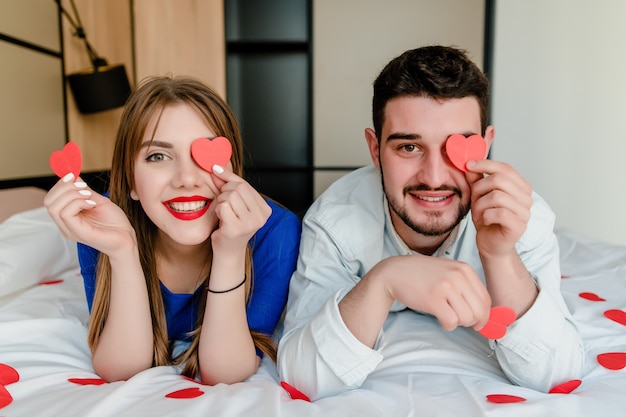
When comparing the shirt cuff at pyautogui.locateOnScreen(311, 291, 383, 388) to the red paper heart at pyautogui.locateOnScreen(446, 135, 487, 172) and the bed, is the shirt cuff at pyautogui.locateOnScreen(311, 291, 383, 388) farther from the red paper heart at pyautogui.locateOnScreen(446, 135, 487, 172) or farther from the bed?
the red paper heart at pyautogui.locateOnScreen(446, 135, 487, 172)

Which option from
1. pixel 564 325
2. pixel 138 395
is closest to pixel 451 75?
pixel 564 325

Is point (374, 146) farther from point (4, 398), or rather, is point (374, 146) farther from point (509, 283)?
point (4, 398)

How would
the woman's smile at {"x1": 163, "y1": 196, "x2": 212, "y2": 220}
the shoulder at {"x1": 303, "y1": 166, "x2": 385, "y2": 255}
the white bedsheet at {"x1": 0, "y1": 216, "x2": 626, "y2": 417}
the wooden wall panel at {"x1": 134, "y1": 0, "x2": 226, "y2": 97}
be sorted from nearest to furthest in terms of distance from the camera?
1. the white bedsheet at {"x1": 0, "y1": 216, "x2": 626, "y2": 417}
2. the woman's smile at {"x1": 163, "y1": 196, "x2": 212, "y2": 220}
3. the shoulder at {"x1": 303, "y1": 166, "x2": 385, "y2": 255}
4. the wooden wall panel at {"x1": 134, "y1": 0, "x2": 226, "y2": 97}

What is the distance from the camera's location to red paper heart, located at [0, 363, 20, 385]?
0.93m

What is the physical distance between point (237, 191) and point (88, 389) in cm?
42

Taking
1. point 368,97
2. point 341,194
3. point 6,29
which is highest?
point 6,29

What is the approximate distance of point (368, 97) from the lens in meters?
Answer: 3.64

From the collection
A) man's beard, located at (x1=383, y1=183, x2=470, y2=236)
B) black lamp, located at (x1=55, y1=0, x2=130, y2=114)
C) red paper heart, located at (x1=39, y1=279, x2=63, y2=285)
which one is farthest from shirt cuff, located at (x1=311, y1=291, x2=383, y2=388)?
black lamp, located at (x1=55, y1=0, x2=130, y2=114)

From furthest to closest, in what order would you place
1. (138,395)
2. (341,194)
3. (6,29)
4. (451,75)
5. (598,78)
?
(598,78) < (6,29) < (341,194) < (451,75) < (138,395)

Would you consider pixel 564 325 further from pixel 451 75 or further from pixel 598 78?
pixel 598 78

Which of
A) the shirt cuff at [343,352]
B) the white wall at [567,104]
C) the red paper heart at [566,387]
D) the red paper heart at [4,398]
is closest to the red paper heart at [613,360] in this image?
the red paper heart at [566,387]

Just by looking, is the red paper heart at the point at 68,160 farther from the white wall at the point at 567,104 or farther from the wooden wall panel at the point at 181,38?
the white wall at the point at 567,104

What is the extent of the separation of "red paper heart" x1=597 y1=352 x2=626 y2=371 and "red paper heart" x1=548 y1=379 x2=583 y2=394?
104 millimetres

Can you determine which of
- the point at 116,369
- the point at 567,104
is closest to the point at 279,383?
the point at 116,369
